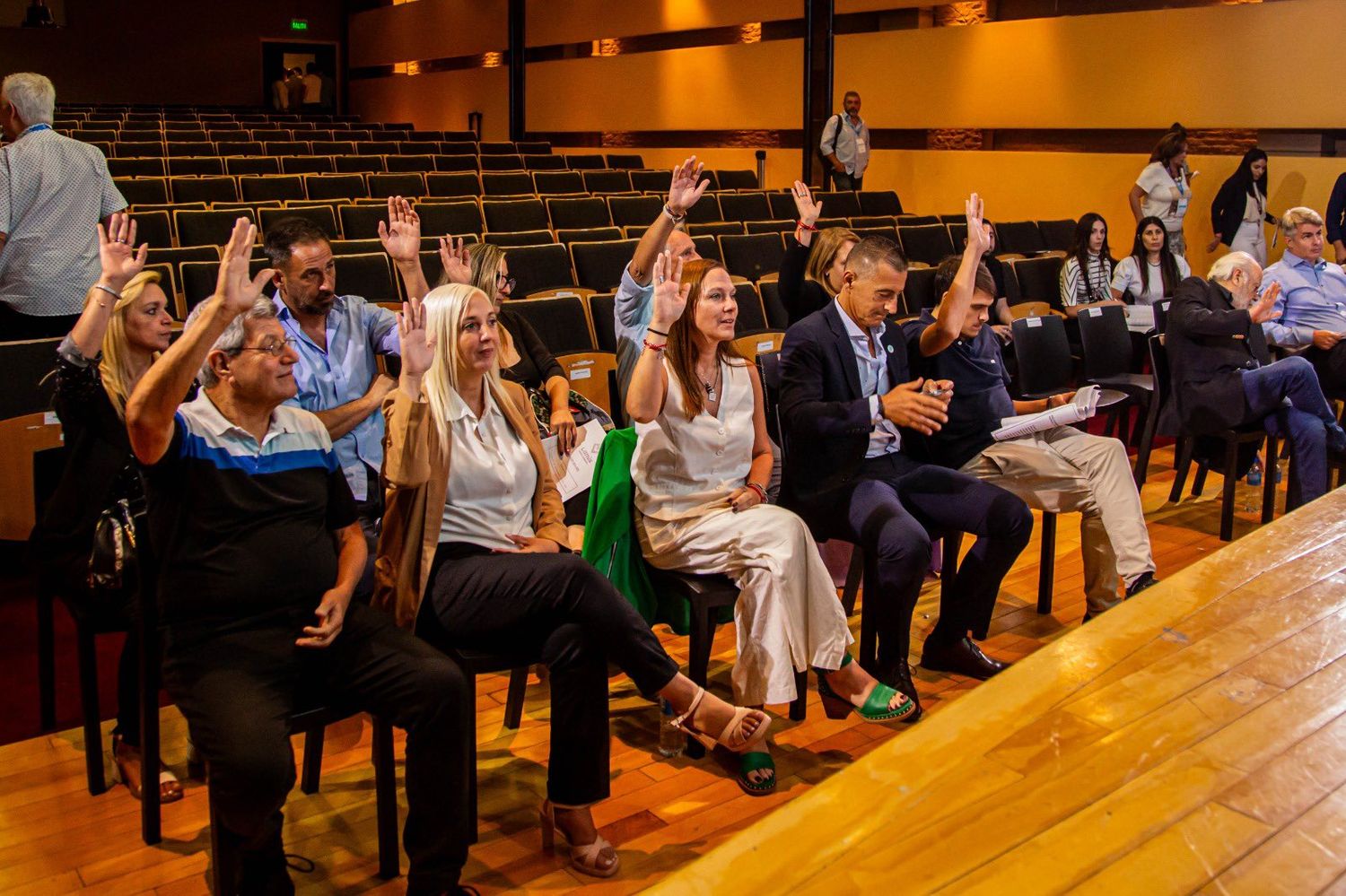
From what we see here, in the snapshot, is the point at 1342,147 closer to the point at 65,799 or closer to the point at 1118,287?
the point at 1118,287

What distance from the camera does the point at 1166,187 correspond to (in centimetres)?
806

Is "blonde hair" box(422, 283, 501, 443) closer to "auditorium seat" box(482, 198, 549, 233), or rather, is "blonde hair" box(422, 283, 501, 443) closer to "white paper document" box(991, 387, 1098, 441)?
"white paper document" box(991, 387, 1098, 441)

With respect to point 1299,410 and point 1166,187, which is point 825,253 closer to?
point 1299,410

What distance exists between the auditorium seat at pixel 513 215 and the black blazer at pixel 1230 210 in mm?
4825

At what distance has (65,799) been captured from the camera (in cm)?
257

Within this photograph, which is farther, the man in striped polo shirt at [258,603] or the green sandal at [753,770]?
the green sandal at [753,770]

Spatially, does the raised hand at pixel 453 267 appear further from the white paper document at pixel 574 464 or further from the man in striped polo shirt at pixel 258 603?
the man in striped polo shirt at pixel 258 603

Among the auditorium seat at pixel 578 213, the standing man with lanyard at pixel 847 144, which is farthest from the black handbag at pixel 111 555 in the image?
the standing man with lanyard at pixel 847 144

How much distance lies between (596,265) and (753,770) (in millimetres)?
3657

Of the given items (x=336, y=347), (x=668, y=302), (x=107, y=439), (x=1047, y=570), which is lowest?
(x=1047, y=570)

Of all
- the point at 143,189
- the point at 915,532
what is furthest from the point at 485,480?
the point at 143,189

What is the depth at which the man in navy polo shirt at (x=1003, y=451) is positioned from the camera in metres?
3.44

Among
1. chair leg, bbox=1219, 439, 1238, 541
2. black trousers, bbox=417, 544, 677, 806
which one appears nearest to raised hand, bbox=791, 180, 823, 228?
chair leg, bbox=1219, 439, 1238, 541

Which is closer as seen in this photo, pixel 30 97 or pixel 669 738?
pixel 669 738
